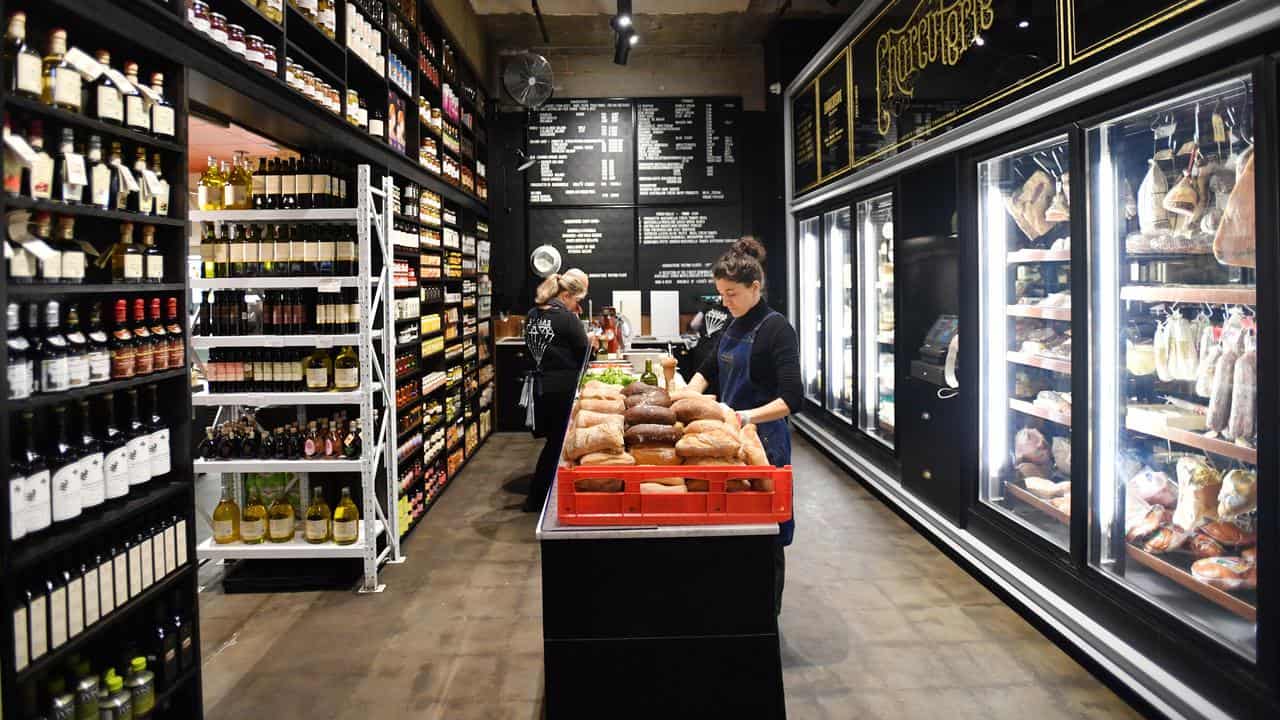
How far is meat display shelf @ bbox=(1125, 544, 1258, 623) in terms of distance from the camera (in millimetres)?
2571

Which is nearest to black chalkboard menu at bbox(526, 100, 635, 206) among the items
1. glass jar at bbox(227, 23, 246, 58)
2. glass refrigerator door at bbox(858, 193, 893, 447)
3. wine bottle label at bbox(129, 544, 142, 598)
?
glass refrigerator door at bbox(858, 193, 893, 447)

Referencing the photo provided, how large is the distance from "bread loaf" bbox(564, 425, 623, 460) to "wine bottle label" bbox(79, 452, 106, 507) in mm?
1394

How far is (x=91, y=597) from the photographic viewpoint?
7.72 ft

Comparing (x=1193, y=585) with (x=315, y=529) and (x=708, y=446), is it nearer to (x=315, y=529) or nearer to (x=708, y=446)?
(x=708, y=446)

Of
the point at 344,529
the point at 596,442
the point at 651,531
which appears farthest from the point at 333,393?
the point at 651,531

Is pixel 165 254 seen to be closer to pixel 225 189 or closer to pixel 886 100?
pixel 225 189

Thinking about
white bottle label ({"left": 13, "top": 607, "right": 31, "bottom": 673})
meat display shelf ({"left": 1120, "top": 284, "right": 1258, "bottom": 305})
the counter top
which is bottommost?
white bottle label ({"left": 13, "top": 607, "right": 31, "bottom": 673})

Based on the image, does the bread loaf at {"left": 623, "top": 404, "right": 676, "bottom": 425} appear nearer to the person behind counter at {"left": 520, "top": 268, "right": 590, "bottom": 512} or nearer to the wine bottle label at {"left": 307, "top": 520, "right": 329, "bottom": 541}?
the wine bottle label at {"left": 307, "top": 520, "right": 329, "bottom": 541}

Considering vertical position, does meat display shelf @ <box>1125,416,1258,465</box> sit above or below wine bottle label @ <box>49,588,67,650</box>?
above

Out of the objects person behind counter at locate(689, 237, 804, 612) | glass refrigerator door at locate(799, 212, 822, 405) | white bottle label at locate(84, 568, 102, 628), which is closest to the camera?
white bottle label at locate(84, 568, 102, 628)

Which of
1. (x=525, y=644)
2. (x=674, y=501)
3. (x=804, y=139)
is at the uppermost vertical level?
(x=804, y=139)

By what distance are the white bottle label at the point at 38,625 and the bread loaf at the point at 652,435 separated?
64.0 inches

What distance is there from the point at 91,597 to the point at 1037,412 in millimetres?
3785

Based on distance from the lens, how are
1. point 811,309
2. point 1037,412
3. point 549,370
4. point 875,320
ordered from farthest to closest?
1. point 811,309
2. point 875,320
3. point 549,370
4. point 1037,412
